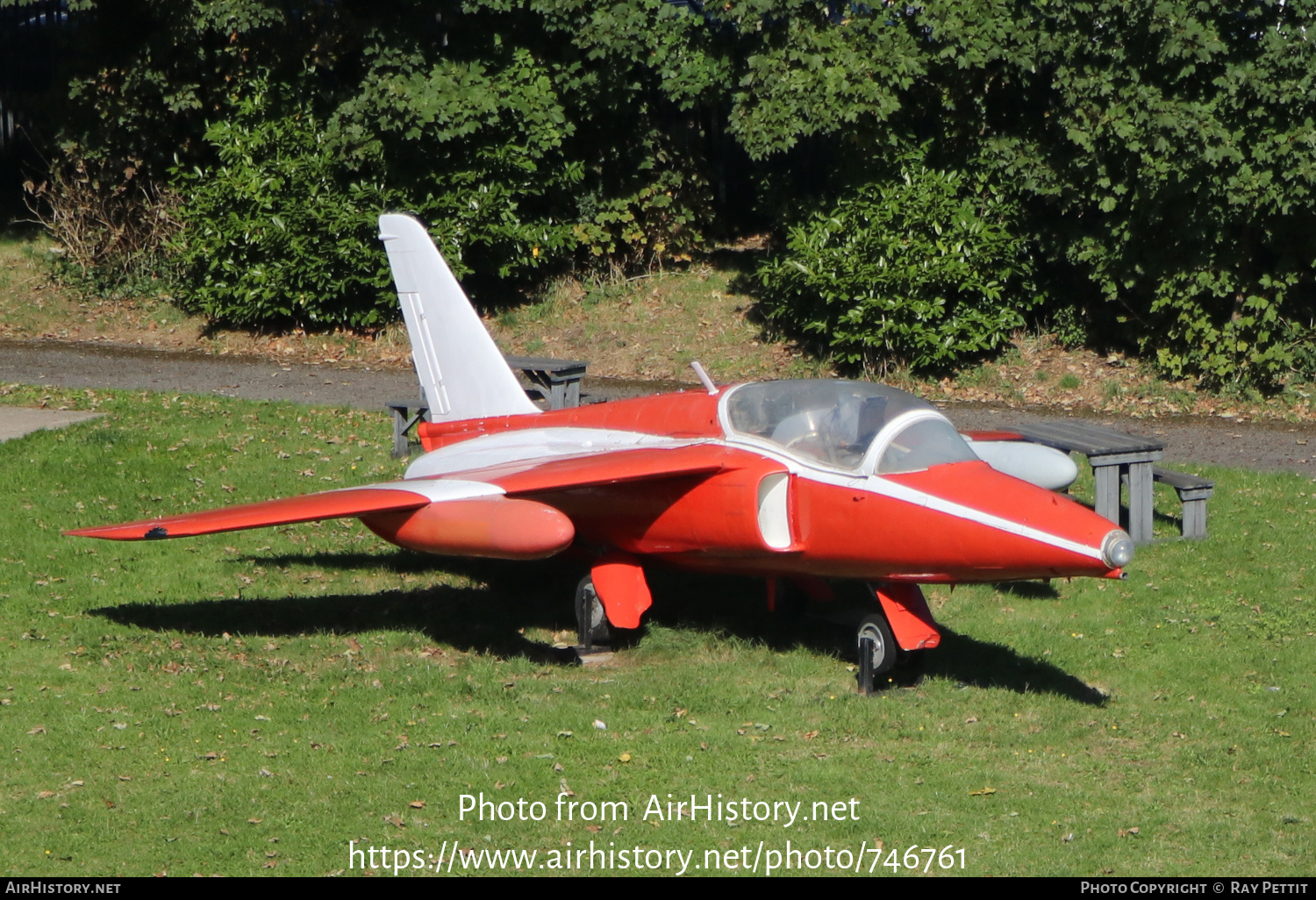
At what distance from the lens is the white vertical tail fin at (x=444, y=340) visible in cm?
1218

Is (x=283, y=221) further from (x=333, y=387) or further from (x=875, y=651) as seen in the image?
(x=875, y=651)

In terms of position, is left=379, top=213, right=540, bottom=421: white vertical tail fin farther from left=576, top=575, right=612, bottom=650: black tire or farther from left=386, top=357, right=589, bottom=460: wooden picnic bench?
left=386, top=357, right=589, bottom=460: wooden picnic bench

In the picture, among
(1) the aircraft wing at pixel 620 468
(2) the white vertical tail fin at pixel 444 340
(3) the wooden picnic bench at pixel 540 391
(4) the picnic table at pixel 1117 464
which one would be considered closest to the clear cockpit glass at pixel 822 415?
(1) the aircraft wing at pixel 620 468

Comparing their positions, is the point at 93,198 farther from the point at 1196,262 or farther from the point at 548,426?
the point at 1196,262

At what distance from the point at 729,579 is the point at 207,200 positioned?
13.7m

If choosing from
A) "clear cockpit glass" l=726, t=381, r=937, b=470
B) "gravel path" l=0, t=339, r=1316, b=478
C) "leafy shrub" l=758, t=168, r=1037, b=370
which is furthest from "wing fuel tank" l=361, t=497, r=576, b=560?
"leafy shrub" l=758, t=168, r=1037, b=370

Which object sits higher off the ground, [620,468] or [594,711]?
[620,468]

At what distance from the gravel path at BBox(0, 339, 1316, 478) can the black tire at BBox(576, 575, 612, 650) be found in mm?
7143

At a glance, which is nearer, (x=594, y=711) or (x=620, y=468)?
(x=594, y=711)

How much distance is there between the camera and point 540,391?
16.6m

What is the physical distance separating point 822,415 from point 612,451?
189 centimetres

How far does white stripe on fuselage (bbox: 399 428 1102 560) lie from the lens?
816 cm

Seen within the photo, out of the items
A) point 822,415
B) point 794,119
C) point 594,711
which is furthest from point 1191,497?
point 794,119
